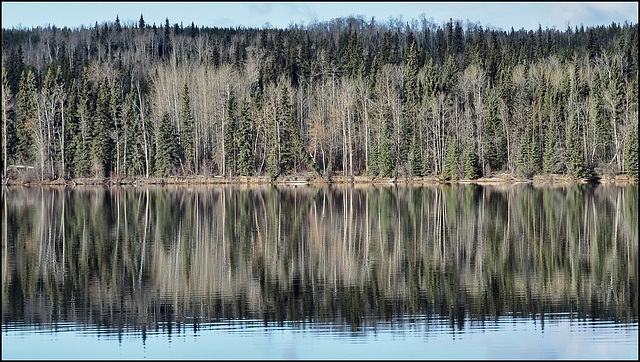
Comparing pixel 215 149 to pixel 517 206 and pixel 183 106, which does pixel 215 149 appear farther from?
pixel 517 206

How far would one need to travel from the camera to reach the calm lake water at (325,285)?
17594mm

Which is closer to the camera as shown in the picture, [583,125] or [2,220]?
[2,220]

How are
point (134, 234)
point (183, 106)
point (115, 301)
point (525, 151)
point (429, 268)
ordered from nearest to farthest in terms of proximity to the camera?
point (115, 301) < point (429, 268) < point (134, 234) < point (525, 151) < point (183, 106)

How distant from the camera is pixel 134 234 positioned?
1507 inches

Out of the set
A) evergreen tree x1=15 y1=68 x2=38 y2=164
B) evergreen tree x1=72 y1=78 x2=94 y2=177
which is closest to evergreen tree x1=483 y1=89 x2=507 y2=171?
evergreen tree x1=72 y1=78 x2=94 y2=177

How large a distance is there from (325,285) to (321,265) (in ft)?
12.4

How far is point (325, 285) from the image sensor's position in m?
24.0

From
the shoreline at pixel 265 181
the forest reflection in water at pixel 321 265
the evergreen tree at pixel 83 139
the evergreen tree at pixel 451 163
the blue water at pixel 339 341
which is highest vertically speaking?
the evergreen tree at pixel 83 139

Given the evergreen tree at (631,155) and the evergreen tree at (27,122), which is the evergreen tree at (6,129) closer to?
the evergreen tree at (27,122)

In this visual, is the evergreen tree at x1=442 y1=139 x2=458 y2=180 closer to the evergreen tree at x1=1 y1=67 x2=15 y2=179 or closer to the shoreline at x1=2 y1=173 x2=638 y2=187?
the shoreline at x1=2 y1=173 x2=638 y2=187

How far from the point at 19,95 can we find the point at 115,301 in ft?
272

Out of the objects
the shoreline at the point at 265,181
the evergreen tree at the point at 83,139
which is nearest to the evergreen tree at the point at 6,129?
the shoreline at the point at 265,181

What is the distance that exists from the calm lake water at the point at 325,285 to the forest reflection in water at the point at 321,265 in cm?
9

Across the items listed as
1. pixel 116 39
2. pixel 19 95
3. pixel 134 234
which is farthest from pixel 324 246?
pixel 116 39
